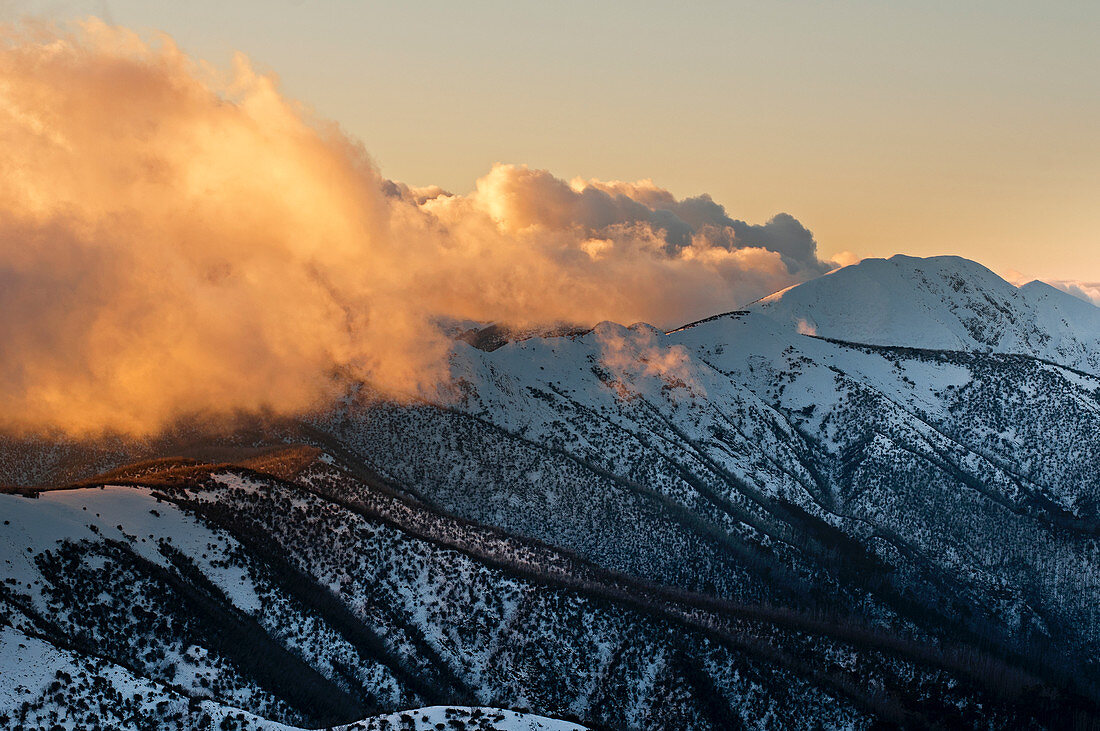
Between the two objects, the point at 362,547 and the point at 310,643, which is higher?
the point at 362,547

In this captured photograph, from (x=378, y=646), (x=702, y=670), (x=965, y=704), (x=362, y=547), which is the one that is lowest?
(x=965, y=704)

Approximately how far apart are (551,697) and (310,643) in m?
32.2

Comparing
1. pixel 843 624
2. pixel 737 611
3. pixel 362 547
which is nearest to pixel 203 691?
pixel 362 547

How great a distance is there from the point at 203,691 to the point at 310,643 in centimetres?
2291

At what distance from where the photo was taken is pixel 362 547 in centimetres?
15100

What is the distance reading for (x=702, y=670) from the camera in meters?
144

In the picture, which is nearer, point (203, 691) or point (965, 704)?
point (203, 691)

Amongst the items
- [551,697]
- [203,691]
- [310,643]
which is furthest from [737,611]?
[203,691]

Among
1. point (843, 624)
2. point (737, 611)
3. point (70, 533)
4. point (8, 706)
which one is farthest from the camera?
point (843, 624)

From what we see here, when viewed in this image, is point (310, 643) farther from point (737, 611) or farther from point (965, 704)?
point (965, 704)

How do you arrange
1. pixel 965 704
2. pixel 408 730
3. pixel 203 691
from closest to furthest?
1. pixel 408 730
2. pixel 203 691
3. pixel 965 704

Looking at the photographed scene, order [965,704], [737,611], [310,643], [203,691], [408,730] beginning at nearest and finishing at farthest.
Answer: [408,730], [203,691], [310,643], [965,704], [737,611]

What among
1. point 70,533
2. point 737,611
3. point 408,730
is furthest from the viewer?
point 737,611

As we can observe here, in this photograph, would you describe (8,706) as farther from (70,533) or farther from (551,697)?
(551,697)
